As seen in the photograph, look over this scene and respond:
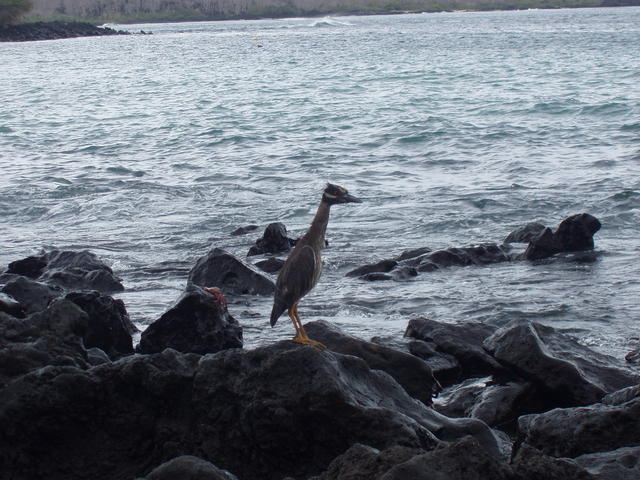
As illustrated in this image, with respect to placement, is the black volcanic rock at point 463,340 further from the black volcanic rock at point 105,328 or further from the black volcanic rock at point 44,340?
the black volcanic rock at point 44,340

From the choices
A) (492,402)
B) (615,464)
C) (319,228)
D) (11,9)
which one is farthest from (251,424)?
→ (11,9)

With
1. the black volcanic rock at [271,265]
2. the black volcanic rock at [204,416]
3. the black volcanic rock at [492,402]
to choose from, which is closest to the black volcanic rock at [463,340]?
the black volcanic rock at [492,402]

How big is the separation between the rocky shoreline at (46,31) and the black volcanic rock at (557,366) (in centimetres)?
9422

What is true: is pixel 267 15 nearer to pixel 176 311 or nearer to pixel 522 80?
pixel 522 80

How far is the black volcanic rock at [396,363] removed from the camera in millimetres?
6141

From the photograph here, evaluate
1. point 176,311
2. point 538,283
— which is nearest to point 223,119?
point 538,283

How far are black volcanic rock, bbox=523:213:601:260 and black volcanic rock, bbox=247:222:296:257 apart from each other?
9.91 feet

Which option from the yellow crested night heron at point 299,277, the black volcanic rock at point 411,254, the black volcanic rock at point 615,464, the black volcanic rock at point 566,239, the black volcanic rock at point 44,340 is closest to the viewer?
the black volcanic rock at point 615,464

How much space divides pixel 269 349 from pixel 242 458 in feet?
1.88

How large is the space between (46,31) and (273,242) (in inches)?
3753

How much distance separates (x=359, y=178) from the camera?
17.6 m

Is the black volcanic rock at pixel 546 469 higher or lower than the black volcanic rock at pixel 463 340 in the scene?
higher

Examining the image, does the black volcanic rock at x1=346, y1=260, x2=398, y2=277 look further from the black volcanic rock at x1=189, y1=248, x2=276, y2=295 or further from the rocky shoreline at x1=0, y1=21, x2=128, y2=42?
the rocky shoreline at x1=0, y1=21, x2=128, y2=42

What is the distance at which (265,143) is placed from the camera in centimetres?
2319
